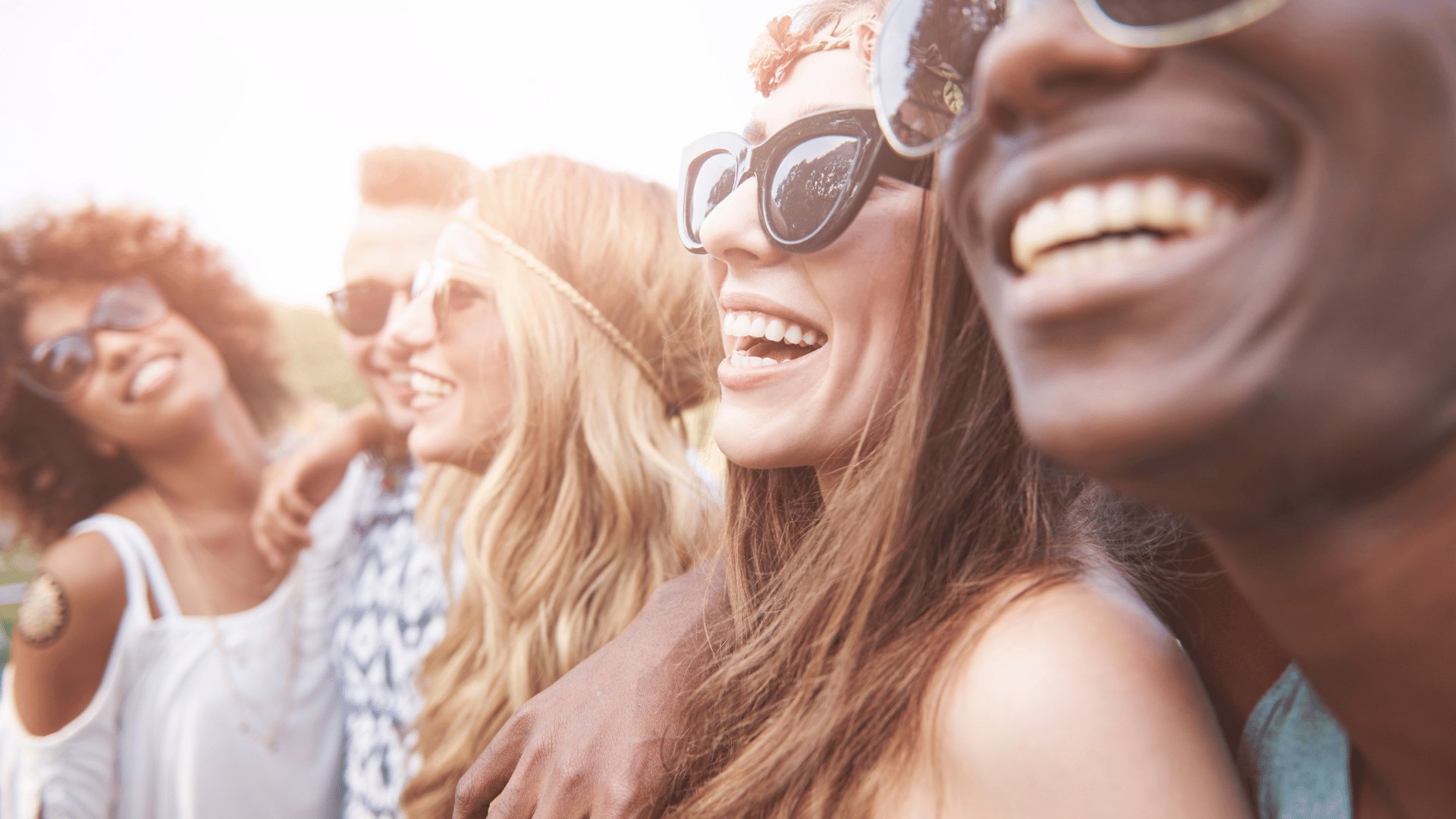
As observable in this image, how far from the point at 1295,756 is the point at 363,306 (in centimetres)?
198

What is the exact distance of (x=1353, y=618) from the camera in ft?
1.35

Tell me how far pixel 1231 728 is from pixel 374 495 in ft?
6.65

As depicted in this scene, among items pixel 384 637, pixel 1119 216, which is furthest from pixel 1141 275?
pixel 384 637

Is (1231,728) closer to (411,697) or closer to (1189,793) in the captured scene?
(1189,793)

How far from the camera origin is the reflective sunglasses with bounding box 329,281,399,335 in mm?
1905

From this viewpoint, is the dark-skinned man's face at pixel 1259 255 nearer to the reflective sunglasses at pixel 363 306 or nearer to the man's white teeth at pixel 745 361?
the man's white teeth at pixel 745 361

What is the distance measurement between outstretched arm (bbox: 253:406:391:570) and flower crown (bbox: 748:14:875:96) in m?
1.59

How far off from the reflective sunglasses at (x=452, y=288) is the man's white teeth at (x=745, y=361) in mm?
899

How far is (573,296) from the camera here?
5.16 ft

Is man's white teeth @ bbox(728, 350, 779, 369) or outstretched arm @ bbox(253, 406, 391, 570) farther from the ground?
man's white teeth @ bbox(728, 350, 779, 369)

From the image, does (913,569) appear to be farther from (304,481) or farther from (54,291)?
(54,291)

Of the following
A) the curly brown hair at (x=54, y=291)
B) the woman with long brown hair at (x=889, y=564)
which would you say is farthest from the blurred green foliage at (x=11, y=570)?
the woman with long brown hair at (x=889, y=564)

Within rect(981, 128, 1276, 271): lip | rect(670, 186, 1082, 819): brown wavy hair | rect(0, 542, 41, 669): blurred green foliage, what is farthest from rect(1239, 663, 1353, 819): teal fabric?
rect(0, 542, 41, 669): blurred green foliage

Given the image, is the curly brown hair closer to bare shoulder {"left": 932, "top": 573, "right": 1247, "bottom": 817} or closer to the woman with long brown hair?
the woman with long brown hair
